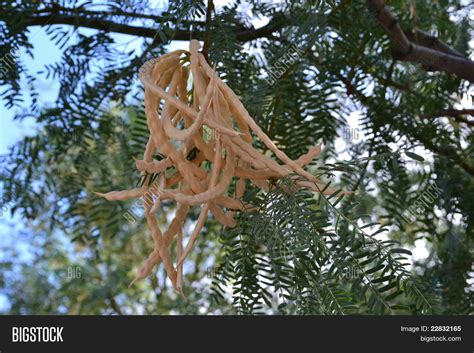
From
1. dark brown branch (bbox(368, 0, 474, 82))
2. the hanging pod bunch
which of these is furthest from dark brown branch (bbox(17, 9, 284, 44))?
the hanging pod bunch

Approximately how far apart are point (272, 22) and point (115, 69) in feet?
0.54

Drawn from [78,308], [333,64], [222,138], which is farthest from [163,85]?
[78,308]

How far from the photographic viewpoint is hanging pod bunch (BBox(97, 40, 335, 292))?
334 mm

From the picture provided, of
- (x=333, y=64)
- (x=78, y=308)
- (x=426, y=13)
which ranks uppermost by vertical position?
(x=78, y=308)

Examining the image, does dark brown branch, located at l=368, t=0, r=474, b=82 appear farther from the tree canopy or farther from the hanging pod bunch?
the hanging pod bunch

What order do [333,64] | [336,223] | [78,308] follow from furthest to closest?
[78,308] → [333,64] → [336,223]

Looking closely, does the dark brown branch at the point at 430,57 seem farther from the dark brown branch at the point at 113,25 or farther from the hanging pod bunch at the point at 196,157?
the hanging pod bunch at the point at 196,157

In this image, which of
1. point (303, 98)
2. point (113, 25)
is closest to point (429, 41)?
point (303, 98)

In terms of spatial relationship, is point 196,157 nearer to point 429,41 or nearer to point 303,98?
point 303,98

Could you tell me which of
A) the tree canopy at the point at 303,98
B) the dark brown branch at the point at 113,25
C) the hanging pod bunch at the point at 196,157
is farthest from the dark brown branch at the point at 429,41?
the hanging pod bunch at the point at 196,157

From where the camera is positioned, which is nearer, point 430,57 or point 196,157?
→ point 196,157

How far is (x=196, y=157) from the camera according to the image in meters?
0.36

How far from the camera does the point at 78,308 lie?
1892 millimetres
